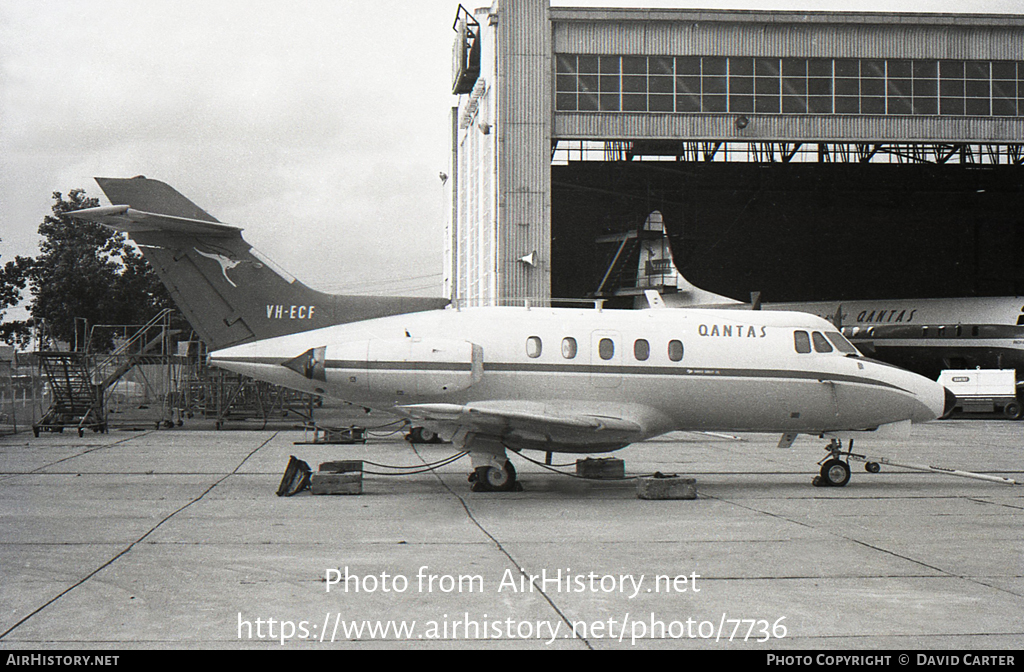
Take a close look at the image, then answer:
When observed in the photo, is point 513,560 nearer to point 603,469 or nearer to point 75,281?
point 603,469

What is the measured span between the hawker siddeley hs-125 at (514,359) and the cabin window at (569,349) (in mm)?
35

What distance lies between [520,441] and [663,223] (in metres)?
33.2

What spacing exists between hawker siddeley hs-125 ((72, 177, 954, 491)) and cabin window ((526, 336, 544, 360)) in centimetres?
2

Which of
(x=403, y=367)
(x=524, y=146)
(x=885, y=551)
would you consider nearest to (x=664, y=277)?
(x=524, y=146)

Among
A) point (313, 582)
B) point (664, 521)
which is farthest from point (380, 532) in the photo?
point (664, 521)

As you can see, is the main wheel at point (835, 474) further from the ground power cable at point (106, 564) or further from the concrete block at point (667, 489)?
the ground power cable at point (106, 564)

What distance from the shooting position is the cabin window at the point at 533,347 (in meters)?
14.8

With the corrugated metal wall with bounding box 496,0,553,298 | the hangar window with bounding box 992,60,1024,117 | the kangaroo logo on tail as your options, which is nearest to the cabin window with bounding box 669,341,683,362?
the kangaroo logo on tail

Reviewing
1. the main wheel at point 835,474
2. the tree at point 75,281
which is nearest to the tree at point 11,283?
the tree at point 75,281

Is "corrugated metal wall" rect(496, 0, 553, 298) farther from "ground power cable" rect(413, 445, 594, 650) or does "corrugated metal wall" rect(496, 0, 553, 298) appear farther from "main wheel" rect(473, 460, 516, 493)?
"main wheel" rect(473, 460, 516, 493)

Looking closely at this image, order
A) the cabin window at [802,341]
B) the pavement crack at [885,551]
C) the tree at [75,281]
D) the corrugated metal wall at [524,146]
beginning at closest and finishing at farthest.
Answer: the pavement crack at [885,551] → the cabin window at [802,341] → the corrugated metal wall at [524,146] → the tree at [75,281]

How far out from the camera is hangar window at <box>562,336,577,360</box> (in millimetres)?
14820

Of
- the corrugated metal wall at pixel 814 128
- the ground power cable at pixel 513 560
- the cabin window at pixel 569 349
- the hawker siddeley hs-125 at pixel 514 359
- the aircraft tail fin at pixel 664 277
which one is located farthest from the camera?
the aircraft tail fin at pixel 664 277

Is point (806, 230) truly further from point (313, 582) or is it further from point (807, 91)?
point (313, 582)
